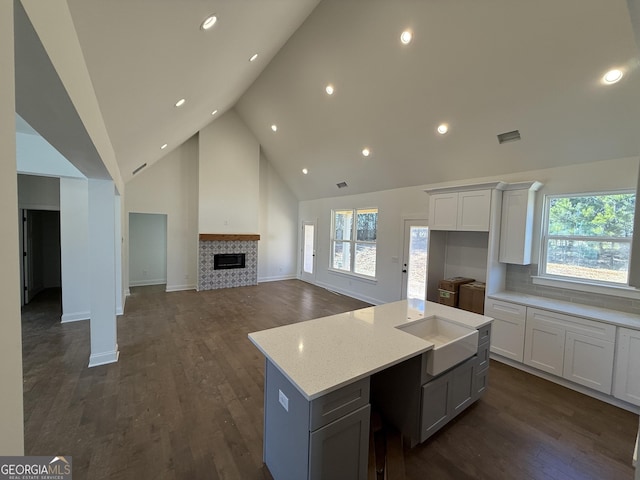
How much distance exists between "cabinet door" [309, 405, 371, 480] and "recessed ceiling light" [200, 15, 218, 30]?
9.27 ft

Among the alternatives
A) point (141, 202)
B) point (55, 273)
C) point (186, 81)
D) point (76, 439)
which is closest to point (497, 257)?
point (186, 81)

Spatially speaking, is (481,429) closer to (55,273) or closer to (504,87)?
(504,87)

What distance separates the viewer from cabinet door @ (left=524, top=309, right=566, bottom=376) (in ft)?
10.5

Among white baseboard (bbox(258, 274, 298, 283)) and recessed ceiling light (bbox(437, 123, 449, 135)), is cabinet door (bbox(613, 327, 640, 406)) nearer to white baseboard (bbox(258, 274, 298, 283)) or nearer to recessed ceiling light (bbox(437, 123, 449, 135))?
recessed ceiling light (bbox(437, 123, 449, 135))

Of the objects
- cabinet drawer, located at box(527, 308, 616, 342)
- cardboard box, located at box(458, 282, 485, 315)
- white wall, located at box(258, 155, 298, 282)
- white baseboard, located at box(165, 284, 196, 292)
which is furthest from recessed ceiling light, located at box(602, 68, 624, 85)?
white baseboard, located at box(165, 284, 196, 292)

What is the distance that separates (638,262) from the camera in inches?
28.4

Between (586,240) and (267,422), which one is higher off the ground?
(586,240)

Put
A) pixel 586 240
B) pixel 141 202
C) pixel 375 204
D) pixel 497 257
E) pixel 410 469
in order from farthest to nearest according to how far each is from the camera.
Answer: pixel 141 202
pixel 375 204
pixel 497 257
pixel 586 240
pixel 410 469

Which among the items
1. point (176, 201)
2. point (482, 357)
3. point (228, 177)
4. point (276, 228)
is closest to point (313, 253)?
point (276, 228)

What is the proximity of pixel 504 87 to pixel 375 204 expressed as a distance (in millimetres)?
3450

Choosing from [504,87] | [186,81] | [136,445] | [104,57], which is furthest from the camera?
[504,87]

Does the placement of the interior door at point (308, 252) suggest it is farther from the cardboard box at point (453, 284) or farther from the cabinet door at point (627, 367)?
the cabinet door at point (627, 367)

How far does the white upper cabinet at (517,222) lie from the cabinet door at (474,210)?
0.84ft

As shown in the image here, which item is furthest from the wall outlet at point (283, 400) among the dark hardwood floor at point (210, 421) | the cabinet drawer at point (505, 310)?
the cabinet drawer at point (505, 310)
